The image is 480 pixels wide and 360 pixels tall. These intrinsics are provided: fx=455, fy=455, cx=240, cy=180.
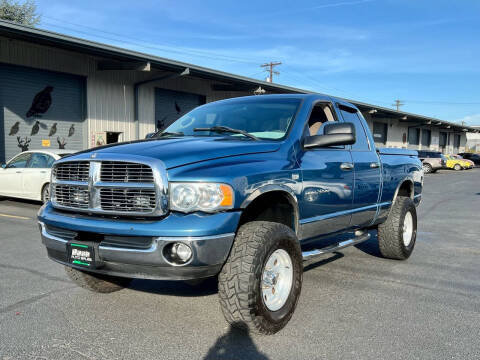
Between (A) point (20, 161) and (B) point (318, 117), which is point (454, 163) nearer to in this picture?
(A) point (20, 161)

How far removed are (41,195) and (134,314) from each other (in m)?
8.07

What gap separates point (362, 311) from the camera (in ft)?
13.2

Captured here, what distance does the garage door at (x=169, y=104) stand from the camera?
21859 mm

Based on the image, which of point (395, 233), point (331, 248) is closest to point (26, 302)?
point (331, 248)

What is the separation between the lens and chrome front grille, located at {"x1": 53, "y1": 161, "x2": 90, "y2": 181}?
355cm

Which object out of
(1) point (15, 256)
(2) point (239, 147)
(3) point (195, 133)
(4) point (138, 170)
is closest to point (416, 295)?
(2) point (239, 147)

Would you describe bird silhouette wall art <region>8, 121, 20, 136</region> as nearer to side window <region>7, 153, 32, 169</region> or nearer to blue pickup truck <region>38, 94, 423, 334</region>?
side window <region>7, 153, 32, 169</region>

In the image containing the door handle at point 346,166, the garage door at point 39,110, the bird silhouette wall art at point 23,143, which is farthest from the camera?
the bird silhouette wall art at point 23,143

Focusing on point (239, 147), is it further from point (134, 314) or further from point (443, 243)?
point (443, 243)

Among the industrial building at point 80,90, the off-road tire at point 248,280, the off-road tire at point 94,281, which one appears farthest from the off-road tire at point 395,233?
the industrial building at point 80,90

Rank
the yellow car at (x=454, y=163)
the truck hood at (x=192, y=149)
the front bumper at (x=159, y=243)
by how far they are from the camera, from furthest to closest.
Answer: the yellow car at (x=454, y=163) < the truck hood at (x=192, y=149) < the front bumper at (x=159, y=243)

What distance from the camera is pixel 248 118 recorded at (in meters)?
4.52

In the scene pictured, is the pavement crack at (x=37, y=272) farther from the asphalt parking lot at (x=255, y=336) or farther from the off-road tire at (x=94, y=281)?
the off-road tire at (x=94, y=281)

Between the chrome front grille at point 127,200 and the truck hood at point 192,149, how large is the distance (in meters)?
0.26
